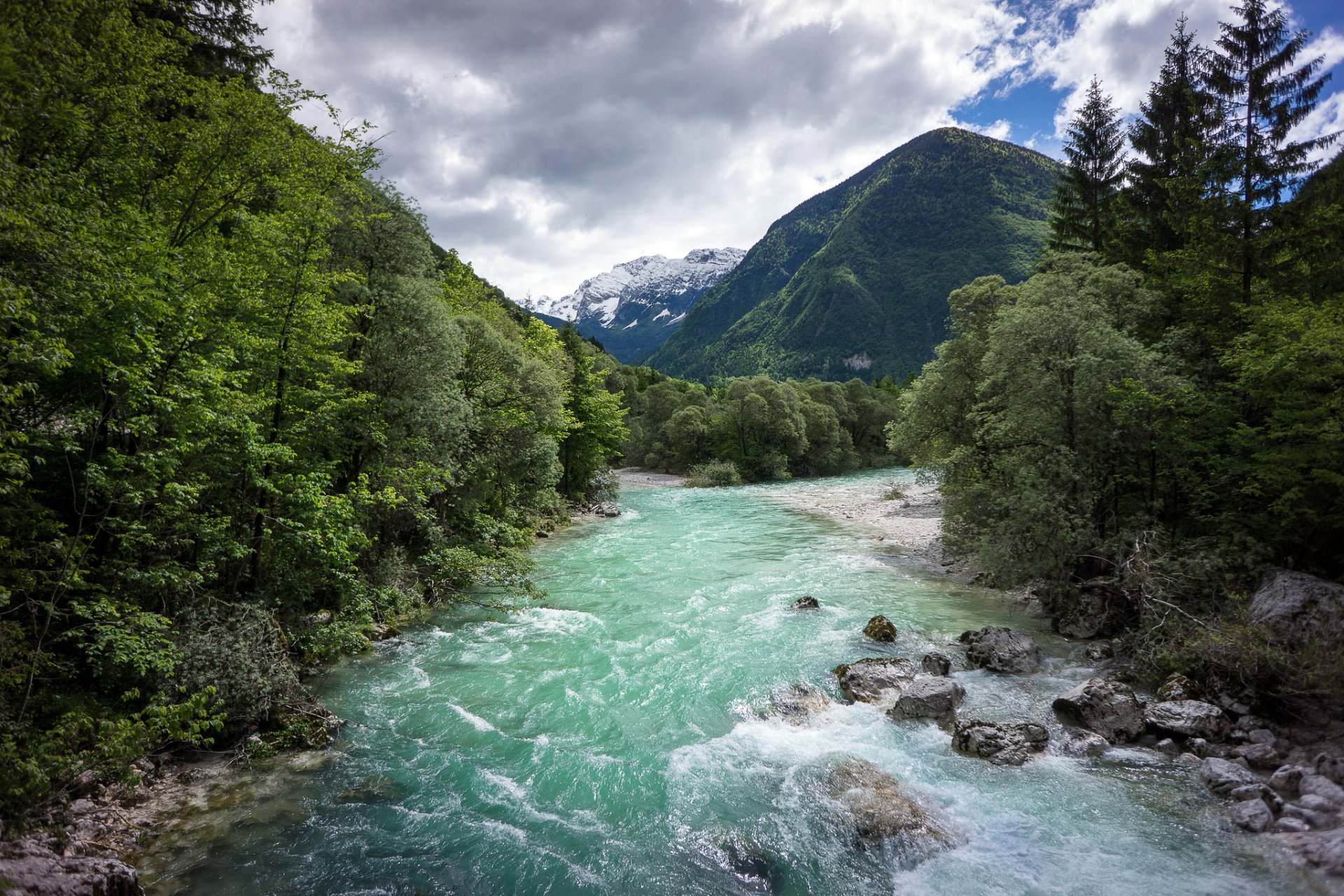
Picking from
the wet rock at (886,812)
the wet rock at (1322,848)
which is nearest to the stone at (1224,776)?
the wet rock at (1322,848)

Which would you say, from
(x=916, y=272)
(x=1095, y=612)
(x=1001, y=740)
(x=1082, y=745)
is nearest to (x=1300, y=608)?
(x=1082, y=745)

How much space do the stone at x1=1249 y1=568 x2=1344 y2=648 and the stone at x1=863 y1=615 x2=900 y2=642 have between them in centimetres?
667

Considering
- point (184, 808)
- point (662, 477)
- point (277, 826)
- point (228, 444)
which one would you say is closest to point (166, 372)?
point (228, 444)

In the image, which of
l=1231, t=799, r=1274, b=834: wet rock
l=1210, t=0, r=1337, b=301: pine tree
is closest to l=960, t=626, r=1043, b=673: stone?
l=1231, t=799, r=1274, b=834: wet rock

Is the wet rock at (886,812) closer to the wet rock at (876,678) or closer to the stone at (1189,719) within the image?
the wet rock at (876,678)

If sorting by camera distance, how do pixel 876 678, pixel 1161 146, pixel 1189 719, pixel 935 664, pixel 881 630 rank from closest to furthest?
pixel 1189 719 < pixel 876 678 < pixel 935 664 < pixel 881 630 < pixel 1161 146

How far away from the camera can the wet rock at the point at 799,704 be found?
35.9 ft

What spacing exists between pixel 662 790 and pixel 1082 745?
696 cm

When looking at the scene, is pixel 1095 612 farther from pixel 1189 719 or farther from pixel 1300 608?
pixel 1189 719

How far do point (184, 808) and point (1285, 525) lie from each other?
19.1m

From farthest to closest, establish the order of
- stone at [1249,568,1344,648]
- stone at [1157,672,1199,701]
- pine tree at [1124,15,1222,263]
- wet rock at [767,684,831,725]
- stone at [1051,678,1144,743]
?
pine tree at [1124,15,1222,263], wet rock at [767,684,831,725], stone at [1157,672,1199,701], stone at [1051,678,1144,743], stone at [1249,568,1344,648]

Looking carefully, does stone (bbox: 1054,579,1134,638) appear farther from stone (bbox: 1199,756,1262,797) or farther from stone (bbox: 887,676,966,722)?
stone (bbox: 1199,756,1262,797)

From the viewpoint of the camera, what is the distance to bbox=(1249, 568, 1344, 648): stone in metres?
9.09

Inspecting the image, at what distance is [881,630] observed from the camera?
47.6 ft
